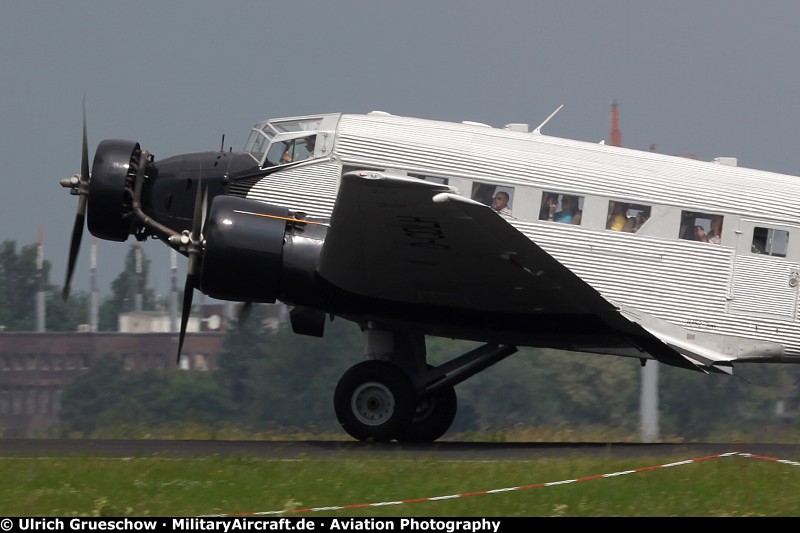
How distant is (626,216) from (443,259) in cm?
303

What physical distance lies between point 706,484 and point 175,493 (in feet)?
17.4

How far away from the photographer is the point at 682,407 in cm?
6912

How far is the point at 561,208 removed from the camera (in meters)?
15.6

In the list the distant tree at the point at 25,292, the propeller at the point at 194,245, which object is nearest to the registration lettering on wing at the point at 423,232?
the propeller at the point at 194,245

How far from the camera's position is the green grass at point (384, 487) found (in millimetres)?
10648

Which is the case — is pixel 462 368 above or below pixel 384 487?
above

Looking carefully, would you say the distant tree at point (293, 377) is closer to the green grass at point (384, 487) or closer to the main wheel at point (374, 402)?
the main wheel at point (374, 402)

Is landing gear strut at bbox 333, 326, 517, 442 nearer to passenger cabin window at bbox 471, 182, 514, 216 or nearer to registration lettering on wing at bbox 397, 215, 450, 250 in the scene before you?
passenger cabin window at bbox 471, 182, 514, 216

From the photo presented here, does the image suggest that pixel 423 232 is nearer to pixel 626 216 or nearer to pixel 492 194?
pixel 492 194

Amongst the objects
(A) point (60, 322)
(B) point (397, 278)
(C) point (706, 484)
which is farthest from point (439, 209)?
(A) point (60, 322)

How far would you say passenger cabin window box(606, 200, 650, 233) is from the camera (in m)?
15.7

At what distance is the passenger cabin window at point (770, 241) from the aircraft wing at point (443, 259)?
Result: 6.27 feet
